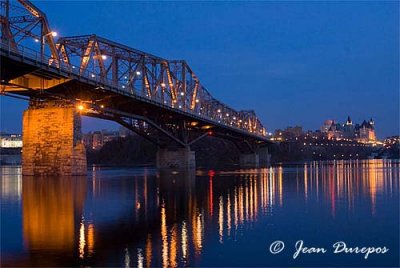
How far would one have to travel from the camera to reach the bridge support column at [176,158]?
104500 mm

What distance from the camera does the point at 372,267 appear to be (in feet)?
41.5

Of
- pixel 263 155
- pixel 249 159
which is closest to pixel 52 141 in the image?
pixel 249 159

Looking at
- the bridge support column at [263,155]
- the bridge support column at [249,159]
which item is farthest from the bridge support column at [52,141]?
the bridge support column at [263,155]

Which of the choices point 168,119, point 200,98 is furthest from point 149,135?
point 200,98

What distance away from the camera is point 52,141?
6122cm

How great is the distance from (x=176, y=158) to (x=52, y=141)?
46517 millimetres

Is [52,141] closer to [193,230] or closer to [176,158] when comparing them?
[176,158]

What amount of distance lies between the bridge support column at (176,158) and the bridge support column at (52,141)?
43158mm

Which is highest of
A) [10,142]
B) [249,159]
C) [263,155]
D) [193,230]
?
[10,142]

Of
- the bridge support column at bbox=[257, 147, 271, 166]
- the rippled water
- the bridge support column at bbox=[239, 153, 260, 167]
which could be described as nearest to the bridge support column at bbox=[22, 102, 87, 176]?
the rippled water

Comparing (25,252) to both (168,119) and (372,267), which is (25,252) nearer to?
(372,267)

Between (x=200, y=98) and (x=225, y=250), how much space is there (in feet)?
380

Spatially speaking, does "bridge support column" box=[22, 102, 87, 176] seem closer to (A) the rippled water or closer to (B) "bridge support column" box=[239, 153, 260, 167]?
(A) the rippled water

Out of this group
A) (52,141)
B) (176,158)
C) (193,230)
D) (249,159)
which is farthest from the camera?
(249,159)
